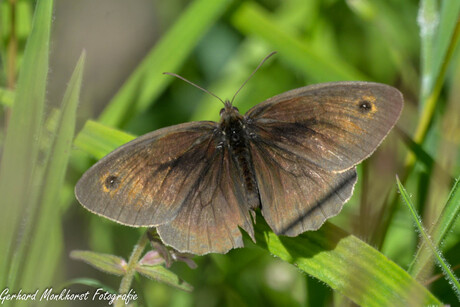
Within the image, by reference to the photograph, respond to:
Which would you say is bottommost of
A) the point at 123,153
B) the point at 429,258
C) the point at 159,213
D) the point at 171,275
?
the point at 171,275

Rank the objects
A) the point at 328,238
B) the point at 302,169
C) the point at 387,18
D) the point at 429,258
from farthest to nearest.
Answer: the point at 387,18, the point at 302,169, the point at 328,238, the point at 429,258

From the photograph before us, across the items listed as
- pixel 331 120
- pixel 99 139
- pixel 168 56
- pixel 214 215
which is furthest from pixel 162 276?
pixel 168 56

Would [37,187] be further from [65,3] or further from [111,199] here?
[65,3]

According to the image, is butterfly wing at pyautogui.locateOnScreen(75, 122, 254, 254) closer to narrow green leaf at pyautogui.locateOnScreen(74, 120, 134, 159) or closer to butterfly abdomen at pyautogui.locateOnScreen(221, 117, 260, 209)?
butterfly abdomen at pyautogui.locateOnScreen(221, 117, 260, 209)

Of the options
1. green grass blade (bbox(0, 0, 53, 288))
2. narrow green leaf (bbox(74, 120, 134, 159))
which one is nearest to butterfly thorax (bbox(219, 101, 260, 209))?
narrow green leaf (bbox(74, 120, 134, 159))

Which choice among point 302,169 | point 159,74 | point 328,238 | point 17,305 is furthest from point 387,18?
point 17,305

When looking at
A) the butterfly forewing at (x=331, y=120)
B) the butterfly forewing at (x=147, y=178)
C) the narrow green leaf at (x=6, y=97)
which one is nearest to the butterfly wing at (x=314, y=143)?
the butterfly forewing at (x=331, y=120)
